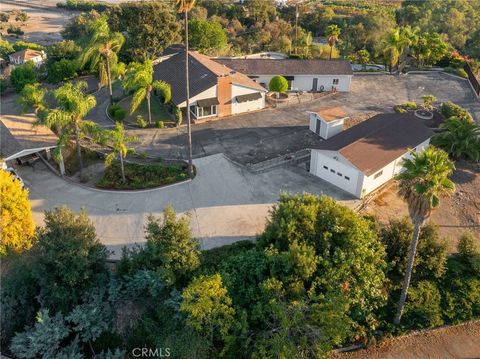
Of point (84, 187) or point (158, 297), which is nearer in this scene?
point (158, 297)

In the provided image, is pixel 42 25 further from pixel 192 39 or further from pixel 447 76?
pixel 447 76

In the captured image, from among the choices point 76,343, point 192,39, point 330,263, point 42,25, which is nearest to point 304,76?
point 192,39

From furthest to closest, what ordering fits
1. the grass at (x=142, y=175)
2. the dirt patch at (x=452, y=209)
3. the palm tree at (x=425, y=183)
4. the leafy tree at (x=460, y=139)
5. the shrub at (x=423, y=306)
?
the leafy tree at (x=460, y=139), the grass at (x=142, y=175), the dirt patch at (x=452, y=209), the shrub at (x=423, y=306), the palm tree at (x=425, y=183)

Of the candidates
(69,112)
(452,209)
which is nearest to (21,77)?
(69,112)

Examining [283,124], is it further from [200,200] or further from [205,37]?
[205,37]

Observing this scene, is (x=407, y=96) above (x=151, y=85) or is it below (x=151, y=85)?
below

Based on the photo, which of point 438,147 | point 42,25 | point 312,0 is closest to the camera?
point 438,147

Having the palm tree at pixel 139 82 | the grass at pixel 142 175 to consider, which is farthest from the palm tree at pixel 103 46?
the grass at pixel 142 175

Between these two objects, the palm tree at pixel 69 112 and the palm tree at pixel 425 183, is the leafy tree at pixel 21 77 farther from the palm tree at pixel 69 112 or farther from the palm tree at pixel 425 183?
the palm tree at pixel 425 183
